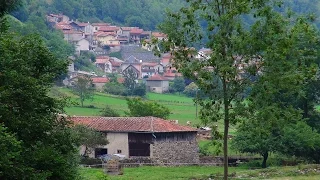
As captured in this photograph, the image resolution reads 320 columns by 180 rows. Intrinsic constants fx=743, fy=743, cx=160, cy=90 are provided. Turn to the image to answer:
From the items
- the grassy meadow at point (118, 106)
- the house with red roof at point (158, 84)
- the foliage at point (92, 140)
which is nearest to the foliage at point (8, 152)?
the foliage at point (92, 140)

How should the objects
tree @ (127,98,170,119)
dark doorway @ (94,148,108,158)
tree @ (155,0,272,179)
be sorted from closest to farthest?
tree @ (155,0,272,179) → dark doorway @ (94,148,108,158) → tree @ (127,98,170,119)

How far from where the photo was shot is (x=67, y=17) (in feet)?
641

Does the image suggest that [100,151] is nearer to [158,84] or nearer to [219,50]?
[219,50]

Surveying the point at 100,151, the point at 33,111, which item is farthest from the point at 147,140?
the point at 33,111

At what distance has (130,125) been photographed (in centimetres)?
5178

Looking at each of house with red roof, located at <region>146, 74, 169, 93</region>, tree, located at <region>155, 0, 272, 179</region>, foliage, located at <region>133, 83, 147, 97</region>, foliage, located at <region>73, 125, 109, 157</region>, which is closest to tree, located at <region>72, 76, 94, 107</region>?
foliage, located at <region>133, 83, 147, 97</region>

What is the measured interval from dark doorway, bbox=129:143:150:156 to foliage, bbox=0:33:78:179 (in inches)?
1260

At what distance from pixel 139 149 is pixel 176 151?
9.03ft

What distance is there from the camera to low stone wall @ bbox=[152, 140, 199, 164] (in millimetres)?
51188

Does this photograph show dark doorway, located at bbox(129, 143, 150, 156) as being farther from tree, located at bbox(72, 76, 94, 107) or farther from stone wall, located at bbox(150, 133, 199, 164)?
tree, located at bbox(72, 76, 94, 107)

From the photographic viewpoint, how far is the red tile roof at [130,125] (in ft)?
168

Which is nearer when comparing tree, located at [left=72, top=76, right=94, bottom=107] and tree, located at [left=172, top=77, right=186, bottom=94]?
tree, located at [left=72, top=76, right=94, bottom=107]

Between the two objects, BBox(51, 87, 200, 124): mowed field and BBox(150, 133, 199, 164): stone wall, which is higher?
BBox(51, 87, 200, 124): mowed field

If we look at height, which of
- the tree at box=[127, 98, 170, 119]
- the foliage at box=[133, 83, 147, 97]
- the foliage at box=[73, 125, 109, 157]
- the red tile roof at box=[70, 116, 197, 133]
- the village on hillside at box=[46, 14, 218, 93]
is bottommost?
the foliage at box=[73, 125, 109, 157]
